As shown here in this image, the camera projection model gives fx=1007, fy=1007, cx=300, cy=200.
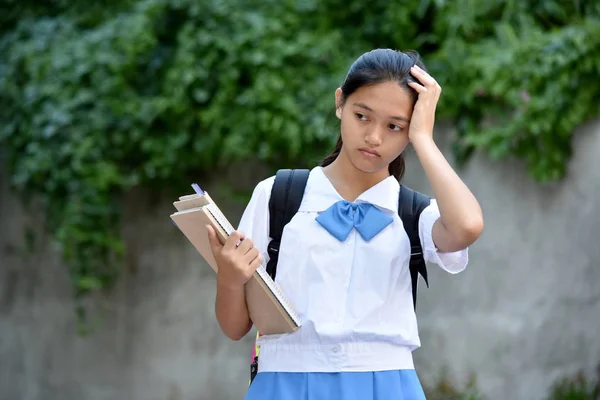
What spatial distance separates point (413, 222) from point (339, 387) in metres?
0.41

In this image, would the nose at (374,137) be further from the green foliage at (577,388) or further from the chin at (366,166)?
the green foliage at (577,388)

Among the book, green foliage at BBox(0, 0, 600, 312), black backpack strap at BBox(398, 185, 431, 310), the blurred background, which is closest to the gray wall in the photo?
the blurred background

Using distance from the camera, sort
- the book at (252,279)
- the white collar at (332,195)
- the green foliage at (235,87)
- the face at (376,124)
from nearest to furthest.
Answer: the book at (252,279)
the face at (376,124)
the white collar at (332,195)
the green foliage at (235,87)

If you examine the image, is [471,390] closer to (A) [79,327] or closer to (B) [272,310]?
(A) [79,327]

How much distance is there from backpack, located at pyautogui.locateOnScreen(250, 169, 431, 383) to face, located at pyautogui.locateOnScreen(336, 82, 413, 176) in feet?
0.49

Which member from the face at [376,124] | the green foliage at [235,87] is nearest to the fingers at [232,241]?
the face at [376,124]

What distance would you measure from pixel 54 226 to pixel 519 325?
2.70 metres

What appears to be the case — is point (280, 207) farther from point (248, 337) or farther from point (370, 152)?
point (248, 337)

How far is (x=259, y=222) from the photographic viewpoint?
7.52 feet

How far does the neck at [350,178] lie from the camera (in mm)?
2312

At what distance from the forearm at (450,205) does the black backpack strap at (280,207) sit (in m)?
0.31

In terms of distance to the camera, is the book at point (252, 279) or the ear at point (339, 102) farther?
the ear at point (339, 102)

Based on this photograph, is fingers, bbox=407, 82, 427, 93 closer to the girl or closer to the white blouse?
the girl

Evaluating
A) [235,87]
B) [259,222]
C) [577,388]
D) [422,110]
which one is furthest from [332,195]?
[577,388]
